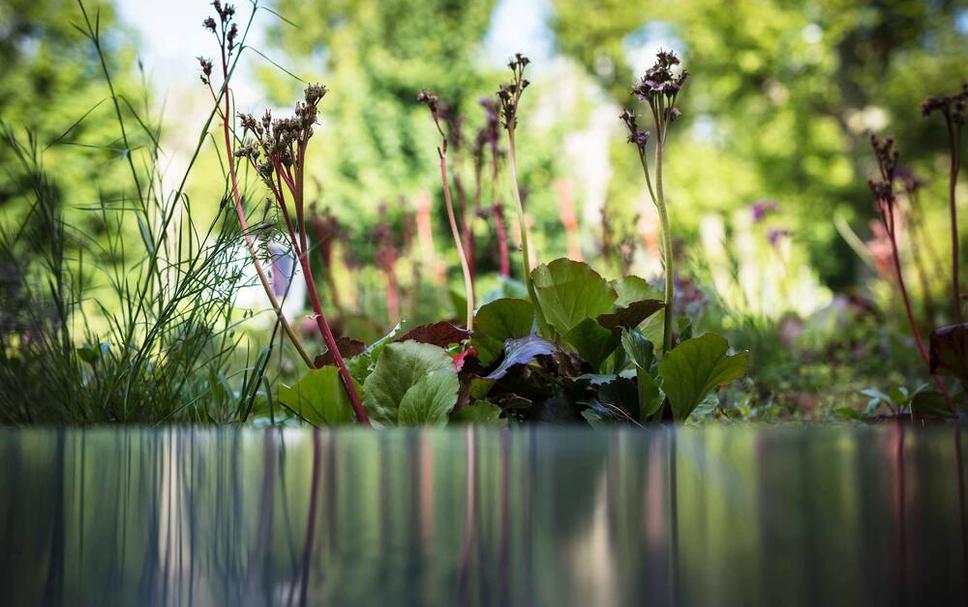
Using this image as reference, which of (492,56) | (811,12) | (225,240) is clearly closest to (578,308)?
(225,240)

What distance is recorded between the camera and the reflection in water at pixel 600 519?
56 centimetres

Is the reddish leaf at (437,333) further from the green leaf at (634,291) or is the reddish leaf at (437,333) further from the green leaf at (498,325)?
the green leaf at (634,291)

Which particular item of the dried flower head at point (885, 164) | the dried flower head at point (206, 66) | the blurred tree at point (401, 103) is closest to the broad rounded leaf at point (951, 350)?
the dried flower head at point (885, 164)

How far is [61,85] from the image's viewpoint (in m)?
10.6

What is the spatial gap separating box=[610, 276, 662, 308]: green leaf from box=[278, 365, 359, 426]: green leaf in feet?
1.50

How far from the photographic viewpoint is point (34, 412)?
3.99 feet

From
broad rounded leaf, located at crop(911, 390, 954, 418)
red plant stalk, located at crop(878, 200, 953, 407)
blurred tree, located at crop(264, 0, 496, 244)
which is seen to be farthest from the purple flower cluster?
blurred tree, located at crop(264, 0, 496, 244)

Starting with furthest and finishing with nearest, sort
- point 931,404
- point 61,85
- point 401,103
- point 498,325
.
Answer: point 61,85 → point 401,103 → point 931,404 → point 498,325

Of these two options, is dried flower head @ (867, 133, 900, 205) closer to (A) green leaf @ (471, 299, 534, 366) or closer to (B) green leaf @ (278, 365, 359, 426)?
(A) green leaf @ (471, 299, 534, 366)

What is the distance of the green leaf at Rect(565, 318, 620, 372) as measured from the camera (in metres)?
1.18

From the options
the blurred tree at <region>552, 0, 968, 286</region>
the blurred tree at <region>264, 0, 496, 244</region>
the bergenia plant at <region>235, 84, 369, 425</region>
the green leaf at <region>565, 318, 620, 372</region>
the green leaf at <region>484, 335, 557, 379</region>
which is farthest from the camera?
the blurred tree at <region>552, 0, 968, 286</region>

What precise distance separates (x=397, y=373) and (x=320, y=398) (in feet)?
0.34

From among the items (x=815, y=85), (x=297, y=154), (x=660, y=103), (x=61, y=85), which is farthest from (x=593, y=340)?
(x=815, y=85)

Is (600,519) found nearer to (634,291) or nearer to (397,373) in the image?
(397,373)
